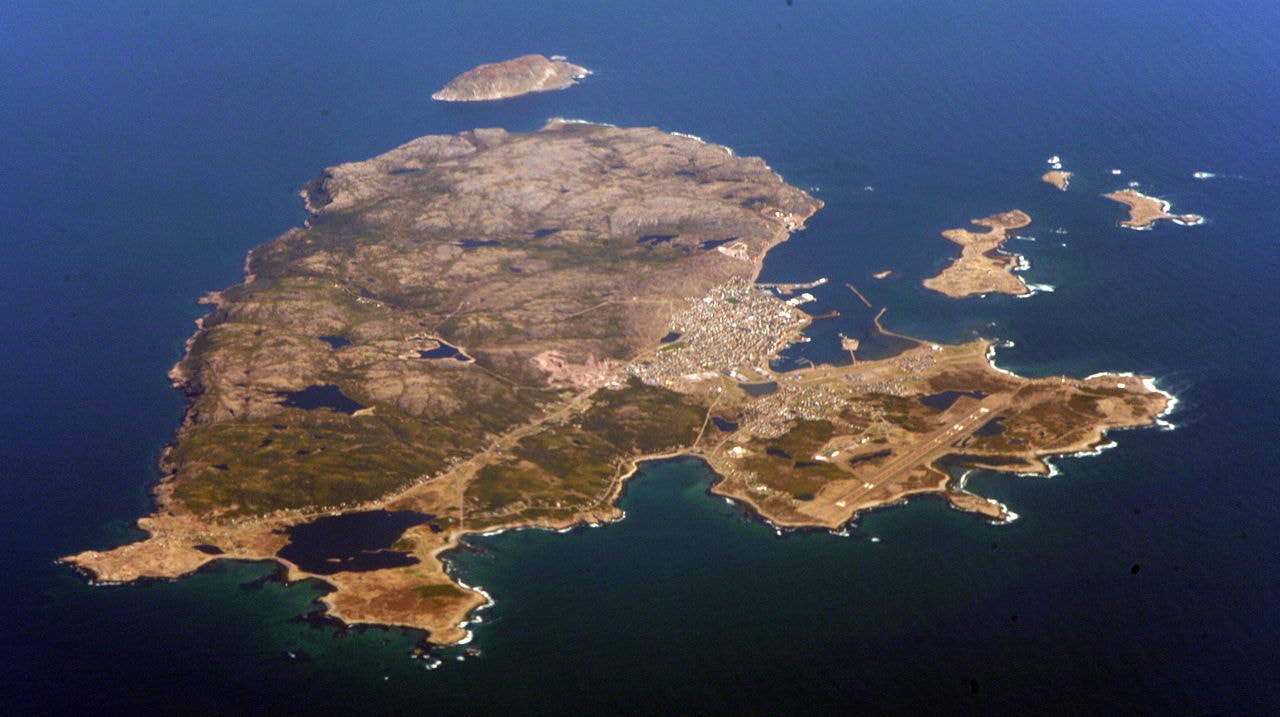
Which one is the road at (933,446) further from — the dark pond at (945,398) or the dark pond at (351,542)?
the dark pond at (351,542)

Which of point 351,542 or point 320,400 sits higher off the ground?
point 320,400

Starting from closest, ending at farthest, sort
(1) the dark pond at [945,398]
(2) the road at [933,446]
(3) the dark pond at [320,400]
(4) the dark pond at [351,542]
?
1. (4) the dark pond at [351,542]
2. (2) the road at [933,446]
3. (1) the dark pond at [945,398]
4. (3) the dark pond at [320,400]

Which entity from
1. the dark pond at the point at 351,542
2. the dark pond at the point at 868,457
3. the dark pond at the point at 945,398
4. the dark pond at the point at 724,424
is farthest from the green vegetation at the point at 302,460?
the dark pond at the point at 945,398

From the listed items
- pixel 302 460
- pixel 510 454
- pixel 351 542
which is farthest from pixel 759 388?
pixel 302 460

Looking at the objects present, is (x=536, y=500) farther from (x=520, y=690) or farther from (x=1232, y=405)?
(x=1232, y=405)

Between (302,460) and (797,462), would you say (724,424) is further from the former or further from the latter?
(302,460)

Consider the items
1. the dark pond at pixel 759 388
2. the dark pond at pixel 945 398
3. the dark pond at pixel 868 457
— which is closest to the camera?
the dark pond at pixel 868 457
